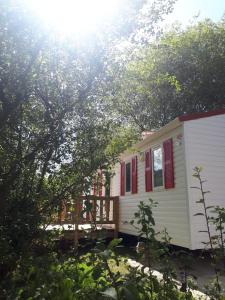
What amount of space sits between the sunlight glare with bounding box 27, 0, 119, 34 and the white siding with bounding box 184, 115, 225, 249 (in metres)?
4.42

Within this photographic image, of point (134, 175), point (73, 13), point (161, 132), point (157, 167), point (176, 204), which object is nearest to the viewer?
point (73, 13)

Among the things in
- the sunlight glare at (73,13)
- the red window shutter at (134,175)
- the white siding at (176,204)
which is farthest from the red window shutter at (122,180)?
the sunlight glare at (73,13)

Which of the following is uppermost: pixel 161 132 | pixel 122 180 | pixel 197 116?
pixel 197 116

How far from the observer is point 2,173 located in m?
4.52

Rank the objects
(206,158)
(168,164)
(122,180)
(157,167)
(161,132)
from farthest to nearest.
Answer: (122,180) → (157,167) → (161,132) → (168,164) → (206,158)

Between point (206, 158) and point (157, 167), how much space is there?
6.24 feet

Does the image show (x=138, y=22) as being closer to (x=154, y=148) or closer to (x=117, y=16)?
(x=117, y=16)

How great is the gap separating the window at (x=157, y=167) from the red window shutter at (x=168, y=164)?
1.59 ft

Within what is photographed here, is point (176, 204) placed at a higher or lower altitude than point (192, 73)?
lower

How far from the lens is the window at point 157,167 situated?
31.7 feet

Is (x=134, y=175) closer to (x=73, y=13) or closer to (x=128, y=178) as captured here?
(x=128, y=178)

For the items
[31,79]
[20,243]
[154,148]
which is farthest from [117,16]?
[154,148]

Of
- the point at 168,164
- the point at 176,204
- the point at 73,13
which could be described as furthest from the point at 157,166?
the point at 73,13

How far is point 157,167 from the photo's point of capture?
9.87 meters
